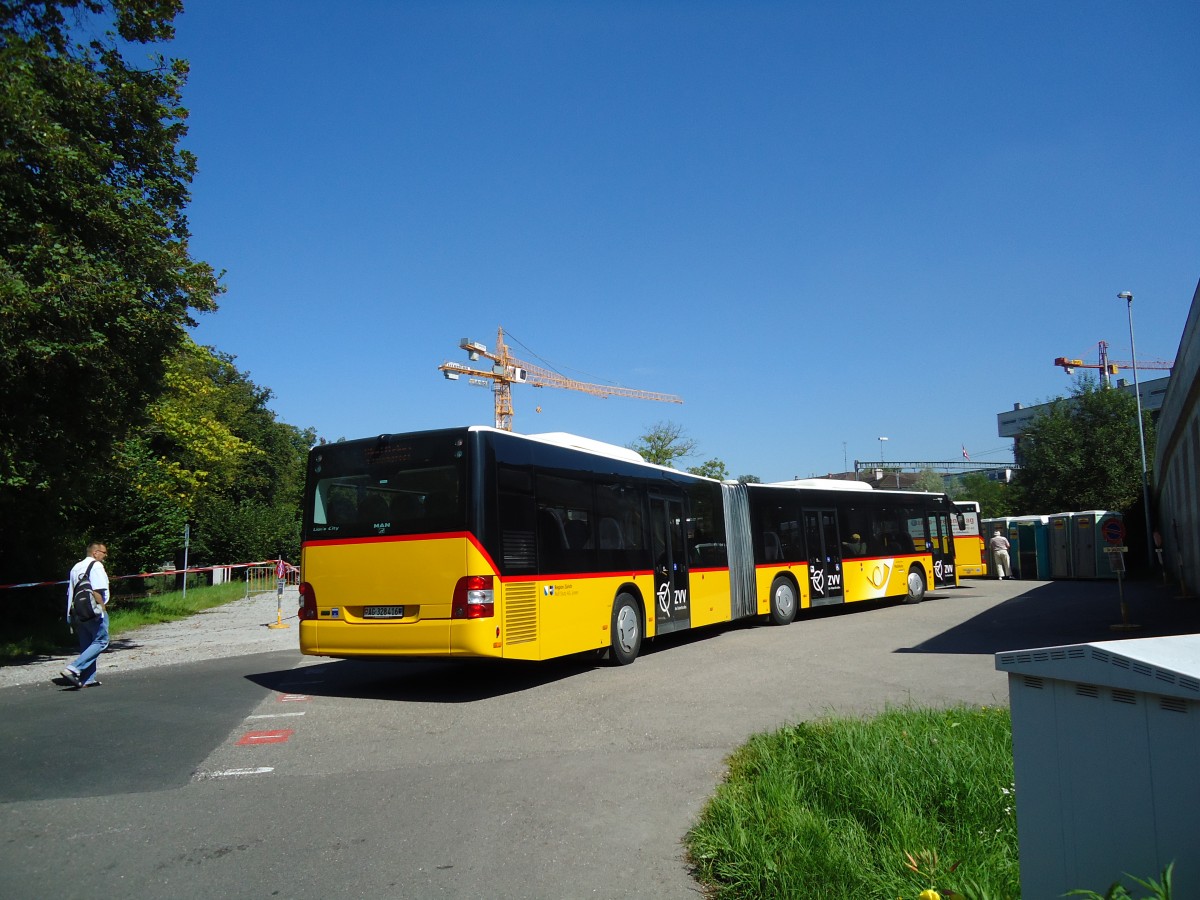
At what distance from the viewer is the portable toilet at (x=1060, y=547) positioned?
3130 centimetres

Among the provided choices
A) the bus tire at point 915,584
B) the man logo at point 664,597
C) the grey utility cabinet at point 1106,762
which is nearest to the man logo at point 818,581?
the bus tire at point 915,584

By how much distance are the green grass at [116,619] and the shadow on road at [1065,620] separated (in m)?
14.3

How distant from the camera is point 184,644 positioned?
1717 cm

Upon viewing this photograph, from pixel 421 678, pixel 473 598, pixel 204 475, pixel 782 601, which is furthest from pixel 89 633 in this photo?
pixel 204 475

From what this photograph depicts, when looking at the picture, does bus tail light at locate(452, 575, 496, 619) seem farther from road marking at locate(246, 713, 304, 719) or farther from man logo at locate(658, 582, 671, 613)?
man logo at locate(658, 582, 671, 613)

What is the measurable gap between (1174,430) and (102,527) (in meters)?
27.4

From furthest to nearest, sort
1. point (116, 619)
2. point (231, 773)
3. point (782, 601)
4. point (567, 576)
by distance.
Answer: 1. point (116, 619)
2. point (782, 601)
3. point (567, 576)
4. point (231, 773)

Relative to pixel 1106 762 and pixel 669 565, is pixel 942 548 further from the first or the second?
pixel 1106 762

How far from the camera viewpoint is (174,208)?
48.6 feet

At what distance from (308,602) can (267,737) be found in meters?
2.56

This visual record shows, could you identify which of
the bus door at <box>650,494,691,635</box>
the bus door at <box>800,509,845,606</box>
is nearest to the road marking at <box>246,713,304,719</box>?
the bus door at <box>650,494,691,635</box>

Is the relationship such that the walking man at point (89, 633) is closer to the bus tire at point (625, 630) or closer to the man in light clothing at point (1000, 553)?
the bus tire at point (625, 630)

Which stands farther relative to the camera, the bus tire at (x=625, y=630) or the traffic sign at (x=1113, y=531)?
the traffic sign at (x=1113, y=531)

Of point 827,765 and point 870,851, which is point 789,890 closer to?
point 870,851
